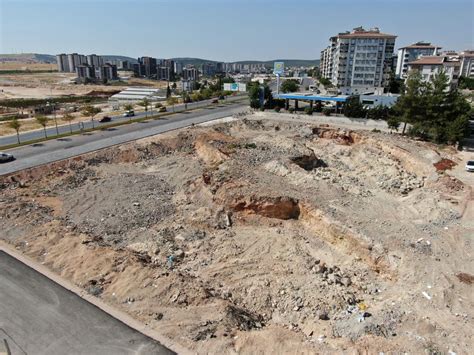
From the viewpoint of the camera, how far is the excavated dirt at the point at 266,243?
583 inches

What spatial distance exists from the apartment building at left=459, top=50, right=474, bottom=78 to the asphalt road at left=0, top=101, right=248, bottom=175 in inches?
4587

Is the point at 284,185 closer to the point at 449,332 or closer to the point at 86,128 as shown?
the point at 449,332

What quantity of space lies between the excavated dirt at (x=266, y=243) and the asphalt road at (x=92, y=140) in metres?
2.76

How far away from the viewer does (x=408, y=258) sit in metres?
19.0

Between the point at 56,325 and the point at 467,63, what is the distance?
164 meters

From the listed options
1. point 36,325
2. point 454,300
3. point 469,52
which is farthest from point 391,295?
point 469,52

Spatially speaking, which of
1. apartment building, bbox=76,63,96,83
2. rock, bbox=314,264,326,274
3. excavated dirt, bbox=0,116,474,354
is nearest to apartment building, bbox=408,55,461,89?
excavated dirt, bbox=0,116,474,354

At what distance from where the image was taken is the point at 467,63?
447 ft

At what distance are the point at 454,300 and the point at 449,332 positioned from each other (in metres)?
2.51

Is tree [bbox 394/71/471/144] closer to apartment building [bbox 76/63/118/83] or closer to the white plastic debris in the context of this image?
the white plastic debris

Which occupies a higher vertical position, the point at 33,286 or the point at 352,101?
the point at 352,101

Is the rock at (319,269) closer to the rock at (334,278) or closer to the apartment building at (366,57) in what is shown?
the rock at (334,278)

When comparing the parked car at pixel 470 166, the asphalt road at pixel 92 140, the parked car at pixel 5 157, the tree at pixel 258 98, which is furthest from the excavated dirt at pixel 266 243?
the tree at pixel 258 98

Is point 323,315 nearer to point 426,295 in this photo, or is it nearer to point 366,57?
point 426,295
